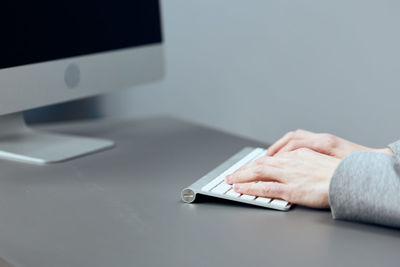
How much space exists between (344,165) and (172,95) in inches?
46.8

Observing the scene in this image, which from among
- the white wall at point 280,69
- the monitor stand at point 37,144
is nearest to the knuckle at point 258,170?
the monitor stand at point 37,144

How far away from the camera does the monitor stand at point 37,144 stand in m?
1.08

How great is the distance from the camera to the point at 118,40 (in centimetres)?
128

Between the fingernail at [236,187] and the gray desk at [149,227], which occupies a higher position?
the fingernail at [236,187]

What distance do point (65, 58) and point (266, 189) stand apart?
557mm

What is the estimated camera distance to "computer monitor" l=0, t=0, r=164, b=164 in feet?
3.36

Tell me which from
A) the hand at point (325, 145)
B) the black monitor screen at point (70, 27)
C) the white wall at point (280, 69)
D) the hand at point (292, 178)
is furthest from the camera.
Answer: the white wall at point (280, 69)

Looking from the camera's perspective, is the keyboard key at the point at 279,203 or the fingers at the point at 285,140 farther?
the fingers at the point at 285,140

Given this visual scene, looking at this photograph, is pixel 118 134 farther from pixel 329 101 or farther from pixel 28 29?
pixel 329 101

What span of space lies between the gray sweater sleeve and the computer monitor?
58 centimetres

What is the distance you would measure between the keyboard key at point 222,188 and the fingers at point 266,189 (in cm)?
2

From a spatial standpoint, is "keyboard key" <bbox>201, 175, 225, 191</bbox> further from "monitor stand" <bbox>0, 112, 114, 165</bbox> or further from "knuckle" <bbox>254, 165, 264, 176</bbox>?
"monitor stand" <bbox>0, 112, 114, 165</bbox>

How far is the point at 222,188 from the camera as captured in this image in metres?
0.83

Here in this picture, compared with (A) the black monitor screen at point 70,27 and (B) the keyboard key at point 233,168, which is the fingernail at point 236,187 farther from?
(A) the black monitor screen at point 70,27
